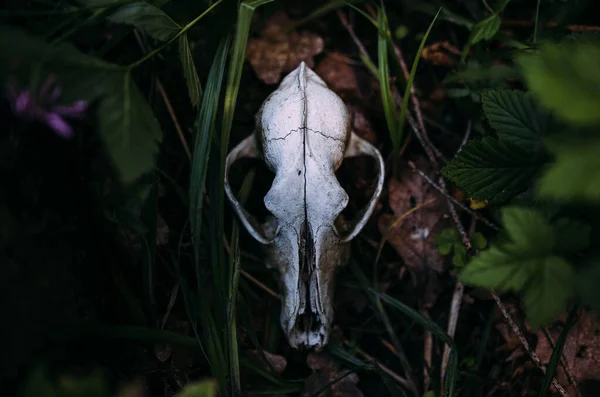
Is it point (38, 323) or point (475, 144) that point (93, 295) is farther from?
point (475, 144)

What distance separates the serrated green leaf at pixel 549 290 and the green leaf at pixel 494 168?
0.46 m

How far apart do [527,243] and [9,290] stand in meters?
1.71

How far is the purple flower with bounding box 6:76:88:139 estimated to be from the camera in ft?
6.21

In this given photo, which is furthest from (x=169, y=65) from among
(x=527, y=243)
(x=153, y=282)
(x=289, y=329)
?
(x=527, y=243)

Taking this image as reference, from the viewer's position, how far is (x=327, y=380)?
8.00ft

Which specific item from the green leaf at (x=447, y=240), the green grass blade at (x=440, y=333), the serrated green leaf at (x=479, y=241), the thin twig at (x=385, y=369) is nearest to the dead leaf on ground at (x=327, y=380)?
the thin twig at (x=385, y=369)

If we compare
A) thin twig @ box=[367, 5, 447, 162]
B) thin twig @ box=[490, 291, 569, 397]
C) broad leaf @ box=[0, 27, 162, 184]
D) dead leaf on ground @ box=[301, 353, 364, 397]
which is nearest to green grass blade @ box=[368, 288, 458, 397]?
thin twig @ box=[490, 291, 569, 397]

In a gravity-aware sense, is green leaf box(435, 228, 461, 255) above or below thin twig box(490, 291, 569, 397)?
above

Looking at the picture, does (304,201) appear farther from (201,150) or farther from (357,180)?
(357,180)

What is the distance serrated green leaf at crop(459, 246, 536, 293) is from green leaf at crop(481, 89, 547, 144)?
53cm

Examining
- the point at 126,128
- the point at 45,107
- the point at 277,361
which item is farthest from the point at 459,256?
the point at 45,107

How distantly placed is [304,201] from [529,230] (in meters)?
0.84

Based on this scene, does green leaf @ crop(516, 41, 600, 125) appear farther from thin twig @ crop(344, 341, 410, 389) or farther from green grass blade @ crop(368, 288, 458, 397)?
thin twig @ crop(344, 341, 410, 389)

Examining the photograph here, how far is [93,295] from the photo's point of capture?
2.16 meters
